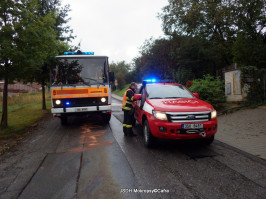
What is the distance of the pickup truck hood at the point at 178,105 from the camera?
198 inches

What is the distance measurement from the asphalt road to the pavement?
0.39 m

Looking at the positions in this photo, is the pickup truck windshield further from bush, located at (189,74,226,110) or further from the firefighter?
bush, located at (189,74,226,110)

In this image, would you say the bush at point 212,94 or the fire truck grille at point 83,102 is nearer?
the fire truck grille at point 83,102

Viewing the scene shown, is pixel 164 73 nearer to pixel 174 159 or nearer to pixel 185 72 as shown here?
pixel 185 72

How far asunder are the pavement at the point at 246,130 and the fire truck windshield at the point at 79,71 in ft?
16.5

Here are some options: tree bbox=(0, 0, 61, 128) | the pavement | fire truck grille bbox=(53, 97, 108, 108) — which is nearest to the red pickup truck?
the pavement

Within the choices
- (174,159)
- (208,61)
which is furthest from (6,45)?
(208,61)

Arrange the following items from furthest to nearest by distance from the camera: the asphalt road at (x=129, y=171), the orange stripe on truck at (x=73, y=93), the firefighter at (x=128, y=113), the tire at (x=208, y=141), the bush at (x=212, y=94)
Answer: the bush at (x=212, y=94) < the orange stripe on truck at (x=73, y=93) < the firefighter at (x=128, y=113) < the tire at (x=208, y=141) < the asphalt road at (x=129, y=171)

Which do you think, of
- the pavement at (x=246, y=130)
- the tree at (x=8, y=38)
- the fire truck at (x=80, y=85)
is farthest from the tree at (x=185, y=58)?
the tree at (x=8, y=38)

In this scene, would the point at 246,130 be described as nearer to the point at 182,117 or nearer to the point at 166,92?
the point at 166,92

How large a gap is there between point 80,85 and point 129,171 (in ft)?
16.8

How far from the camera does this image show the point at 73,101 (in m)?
8.31

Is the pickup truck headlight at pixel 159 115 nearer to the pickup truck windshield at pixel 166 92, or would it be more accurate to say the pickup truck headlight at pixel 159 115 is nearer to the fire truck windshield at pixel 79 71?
the pickup truck windshield at pixel 166 92

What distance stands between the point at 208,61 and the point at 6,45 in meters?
16.2
